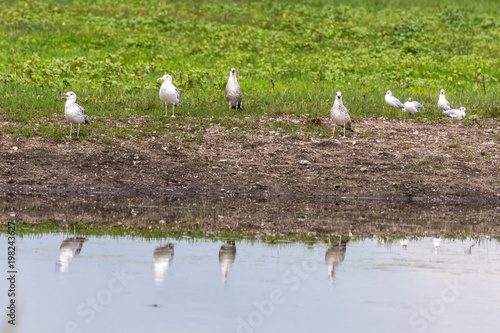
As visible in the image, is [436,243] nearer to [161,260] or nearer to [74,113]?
[161,260]

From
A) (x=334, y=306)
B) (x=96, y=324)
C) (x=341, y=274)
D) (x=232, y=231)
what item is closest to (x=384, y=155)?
(x=232, y=231)

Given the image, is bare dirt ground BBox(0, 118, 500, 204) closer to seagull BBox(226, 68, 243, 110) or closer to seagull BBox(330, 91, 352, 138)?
seagull BBox(330, 91, 352, 138)

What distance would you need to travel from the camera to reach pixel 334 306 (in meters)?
10.2

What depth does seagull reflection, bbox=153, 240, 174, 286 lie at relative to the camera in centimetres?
1140

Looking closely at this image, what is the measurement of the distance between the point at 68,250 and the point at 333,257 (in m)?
3.74

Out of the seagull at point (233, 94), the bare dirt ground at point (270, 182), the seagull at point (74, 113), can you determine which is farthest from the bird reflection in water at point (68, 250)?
the seagull at point (233, 94)

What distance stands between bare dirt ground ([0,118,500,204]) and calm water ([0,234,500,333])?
192 inches

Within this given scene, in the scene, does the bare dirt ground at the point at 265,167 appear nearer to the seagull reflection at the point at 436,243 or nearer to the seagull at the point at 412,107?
the seagull at the point at 412,107

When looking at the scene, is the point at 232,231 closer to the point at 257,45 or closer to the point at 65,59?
the point at 65,59

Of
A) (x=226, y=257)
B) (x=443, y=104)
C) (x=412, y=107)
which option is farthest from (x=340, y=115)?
(x=226, y=257)

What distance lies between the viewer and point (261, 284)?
11.2 metres

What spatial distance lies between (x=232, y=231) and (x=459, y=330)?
18.8 feet

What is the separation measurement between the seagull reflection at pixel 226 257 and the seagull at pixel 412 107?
1107cm

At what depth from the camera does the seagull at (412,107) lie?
23.5 m
